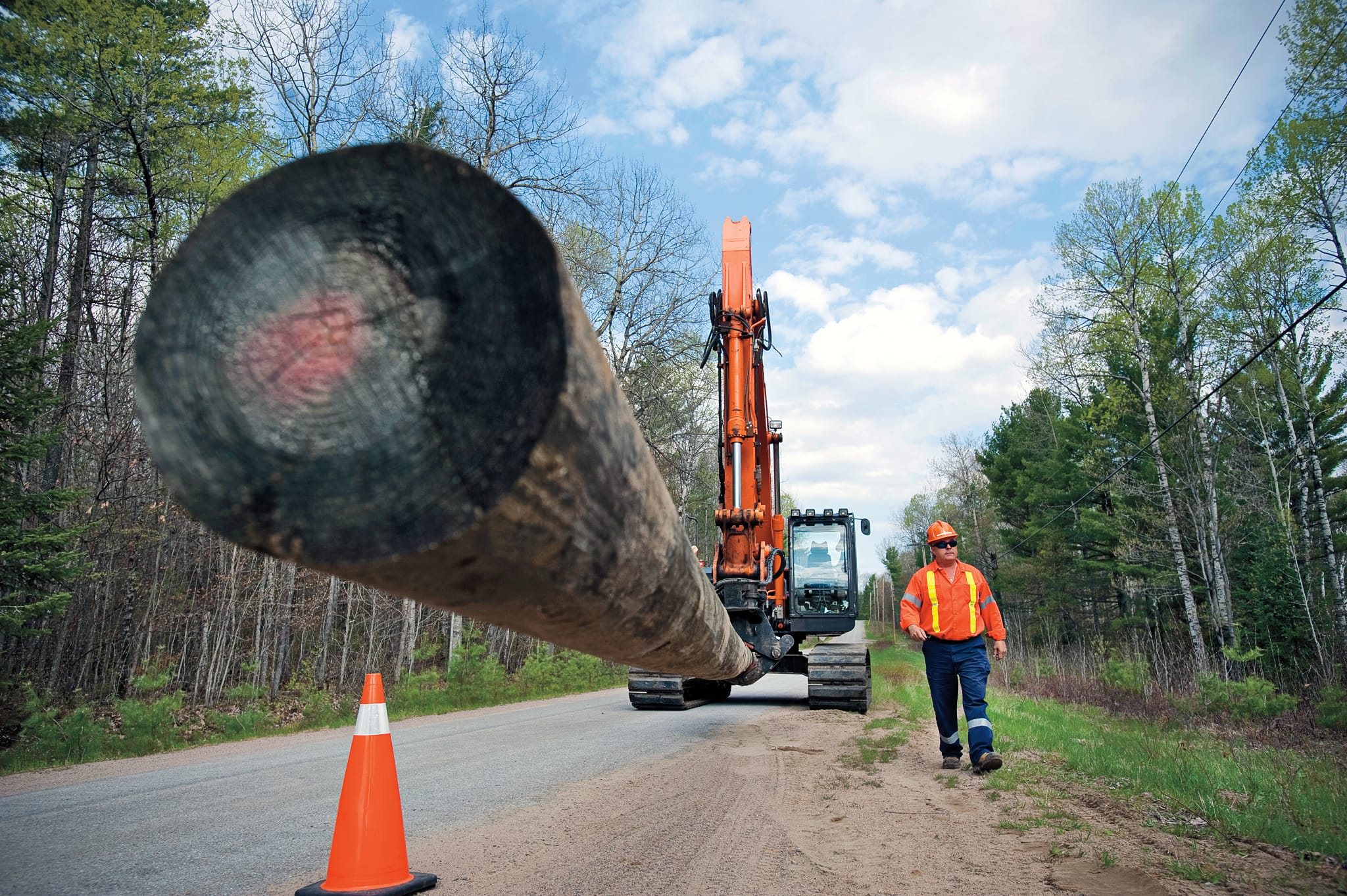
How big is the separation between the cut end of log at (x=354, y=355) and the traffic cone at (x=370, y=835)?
252 centimetres

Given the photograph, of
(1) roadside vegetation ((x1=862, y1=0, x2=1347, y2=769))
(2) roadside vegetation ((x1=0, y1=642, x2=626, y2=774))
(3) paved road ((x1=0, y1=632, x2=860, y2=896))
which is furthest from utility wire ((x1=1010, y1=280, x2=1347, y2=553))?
(2) roadside vegetation ((x1=0, y1=642, x2=626, y2=774))

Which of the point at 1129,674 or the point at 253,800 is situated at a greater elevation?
the point at 1129,674

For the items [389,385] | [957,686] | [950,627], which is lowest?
[957,686]

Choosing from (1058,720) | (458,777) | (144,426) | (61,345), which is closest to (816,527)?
(1058,720)

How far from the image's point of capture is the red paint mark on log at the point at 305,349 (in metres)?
1.20

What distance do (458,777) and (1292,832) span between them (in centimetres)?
535

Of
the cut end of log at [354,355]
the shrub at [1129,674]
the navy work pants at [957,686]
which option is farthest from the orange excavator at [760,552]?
the cut end of log at [354,355]

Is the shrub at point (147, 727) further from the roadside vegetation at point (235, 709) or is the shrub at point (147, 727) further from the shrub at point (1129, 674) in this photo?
the shrub at point (1129, 674)

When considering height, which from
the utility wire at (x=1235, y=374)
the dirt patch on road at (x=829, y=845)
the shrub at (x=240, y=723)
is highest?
the utility wire at (x=1235, y=374)

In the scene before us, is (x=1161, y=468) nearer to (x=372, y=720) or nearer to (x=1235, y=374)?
(x=1235, y=374)

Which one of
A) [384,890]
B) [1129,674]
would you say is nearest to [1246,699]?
[1129,674]

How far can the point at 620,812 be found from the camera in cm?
491

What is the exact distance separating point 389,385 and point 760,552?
9.13 m

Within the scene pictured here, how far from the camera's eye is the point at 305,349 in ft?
4.05
